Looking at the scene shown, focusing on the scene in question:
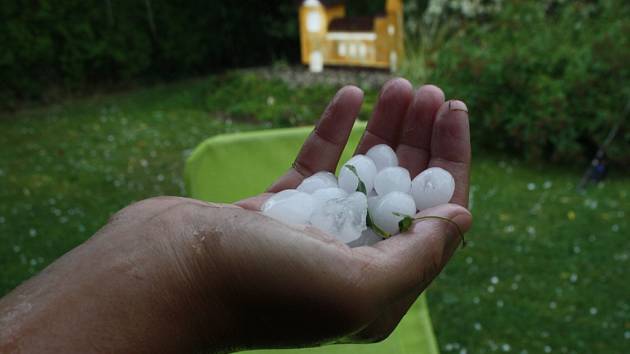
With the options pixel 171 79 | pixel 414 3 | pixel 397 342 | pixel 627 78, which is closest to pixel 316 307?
pixel 397 342

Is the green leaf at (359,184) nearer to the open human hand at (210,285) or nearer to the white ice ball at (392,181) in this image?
the white ice ball at (392,181)

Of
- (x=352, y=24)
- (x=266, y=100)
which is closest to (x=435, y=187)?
(x=266, y=100)

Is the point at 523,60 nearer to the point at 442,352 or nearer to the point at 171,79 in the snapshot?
the point at 442,352

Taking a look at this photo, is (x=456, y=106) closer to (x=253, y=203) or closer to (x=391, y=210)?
(x=391, y=210)

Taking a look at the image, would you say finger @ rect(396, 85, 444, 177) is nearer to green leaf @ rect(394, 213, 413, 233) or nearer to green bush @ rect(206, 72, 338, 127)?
green leaf @ rect(394, 213, 413, 233)

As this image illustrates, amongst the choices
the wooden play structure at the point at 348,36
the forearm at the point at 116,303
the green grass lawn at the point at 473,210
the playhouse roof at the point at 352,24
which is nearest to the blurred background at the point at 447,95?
the green grass lawn at the point at 473,210
